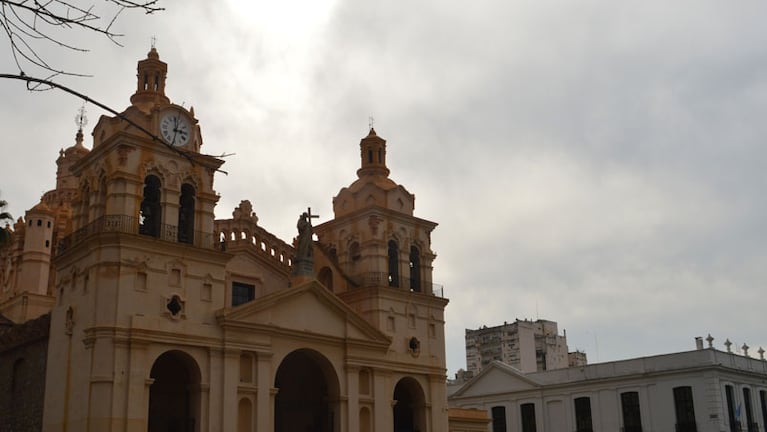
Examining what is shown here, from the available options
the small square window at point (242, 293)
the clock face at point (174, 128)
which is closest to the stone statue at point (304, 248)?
the small square window at point (242, 293)

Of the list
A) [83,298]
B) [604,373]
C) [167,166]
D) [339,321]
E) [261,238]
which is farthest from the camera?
[604,373]

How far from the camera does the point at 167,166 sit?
28922 millimetres

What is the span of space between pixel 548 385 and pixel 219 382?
2722 cm

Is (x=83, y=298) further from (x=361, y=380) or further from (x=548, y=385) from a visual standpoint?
(x=548, y=385)

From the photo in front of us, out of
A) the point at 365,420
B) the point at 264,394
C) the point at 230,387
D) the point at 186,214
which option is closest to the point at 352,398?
the point at 365,420

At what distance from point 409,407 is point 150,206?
46.7ft

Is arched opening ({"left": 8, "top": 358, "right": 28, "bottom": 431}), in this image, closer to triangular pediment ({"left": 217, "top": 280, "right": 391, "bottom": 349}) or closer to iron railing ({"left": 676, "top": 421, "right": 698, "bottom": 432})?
triangular pediment ({"left": 217, "top": 280, "right": 391, "bottom": 349})

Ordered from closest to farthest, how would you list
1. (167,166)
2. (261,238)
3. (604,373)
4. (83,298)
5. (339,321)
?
(83,298)
(167,166)
(339,321)
(261,238)
(604,373)

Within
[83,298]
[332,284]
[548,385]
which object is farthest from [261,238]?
[548,385]

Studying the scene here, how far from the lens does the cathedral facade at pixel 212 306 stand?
1038 inches

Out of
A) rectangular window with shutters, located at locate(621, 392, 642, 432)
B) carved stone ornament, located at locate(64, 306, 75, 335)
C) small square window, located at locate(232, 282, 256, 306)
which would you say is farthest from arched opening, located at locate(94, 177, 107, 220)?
rectangular window with shutters, located at locate(621, 392, 642, 432)

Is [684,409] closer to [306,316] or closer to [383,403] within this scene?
[383,403]

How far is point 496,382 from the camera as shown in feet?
175

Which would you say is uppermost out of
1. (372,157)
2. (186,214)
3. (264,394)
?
(372,157)
